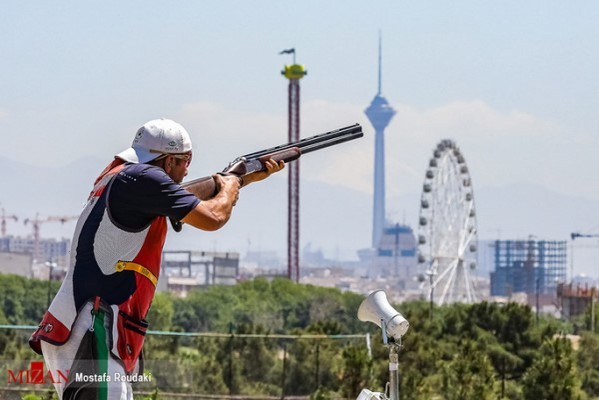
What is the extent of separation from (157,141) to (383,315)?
1082 millimetres

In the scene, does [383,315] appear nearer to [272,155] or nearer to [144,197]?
[272,155]

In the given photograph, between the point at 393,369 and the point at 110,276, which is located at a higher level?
the point at 110,276

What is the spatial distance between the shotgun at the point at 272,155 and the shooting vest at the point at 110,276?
164 mm

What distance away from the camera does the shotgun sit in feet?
17.0

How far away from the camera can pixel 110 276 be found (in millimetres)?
4852

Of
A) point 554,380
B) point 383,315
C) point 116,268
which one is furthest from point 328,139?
point 554,380

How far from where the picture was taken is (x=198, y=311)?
99.0m

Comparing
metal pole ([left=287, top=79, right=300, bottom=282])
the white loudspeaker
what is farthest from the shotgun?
metal pole ([left=287, top=79, right=300, bottom=282])

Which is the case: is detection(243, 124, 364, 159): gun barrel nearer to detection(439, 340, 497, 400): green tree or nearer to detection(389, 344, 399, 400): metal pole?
detection(389, 344, 399, 400): metal pole

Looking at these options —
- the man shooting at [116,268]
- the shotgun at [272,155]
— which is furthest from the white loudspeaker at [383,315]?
the man shooting at [116,268]

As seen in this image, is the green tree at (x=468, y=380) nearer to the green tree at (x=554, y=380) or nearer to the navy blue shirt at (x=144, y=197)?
the green tree at (x=554, y=380)

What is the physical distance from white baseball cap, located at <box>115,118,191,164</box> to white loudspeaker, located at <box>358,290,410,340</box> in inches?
38.8

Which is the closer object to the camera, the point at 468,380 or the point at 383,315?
the point at 383,315

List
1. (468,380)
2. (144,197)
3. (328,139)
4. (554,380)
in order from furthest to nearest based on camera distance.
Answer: (468,380) < (554,380) < (328,139) < (144,197)
